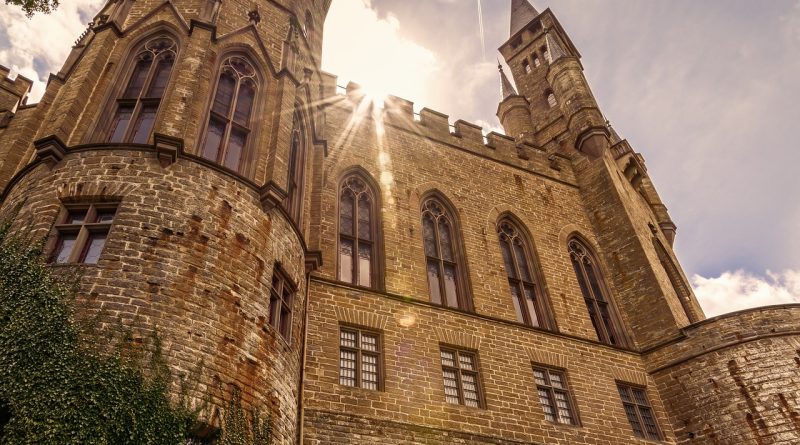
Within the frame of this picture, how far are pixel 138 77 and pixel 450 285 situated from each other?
25.7 ft

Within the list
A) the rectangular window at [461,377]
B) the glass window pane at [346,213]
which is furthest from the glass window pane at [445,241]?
the rectangular window at [461,377]

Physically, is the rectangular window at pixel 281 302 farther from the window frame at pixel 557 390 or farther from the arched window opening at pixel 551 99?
the arched window opening at pixel 551 99

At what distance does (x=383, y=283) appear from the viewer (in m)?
12.2

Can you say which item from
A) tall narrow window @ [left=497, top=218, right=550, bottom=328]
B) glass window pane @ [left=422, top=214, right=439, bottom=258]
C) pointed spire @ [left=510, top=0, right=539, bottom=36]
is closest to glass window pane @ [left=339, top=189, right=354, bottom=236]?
glass window pane @ [left=422, top=214, right=439, bottom=258]

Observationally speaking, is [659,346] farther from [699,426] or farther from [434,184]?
[434,184]

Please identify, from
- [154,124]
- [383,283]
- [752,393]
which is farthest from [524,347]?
[154,124]

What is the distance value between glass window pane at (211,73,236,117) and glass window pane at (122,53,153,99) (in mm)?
1312

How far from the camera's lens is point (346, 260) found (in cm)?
1252

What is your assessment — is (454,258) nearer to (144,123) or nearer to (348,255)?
(348,255)

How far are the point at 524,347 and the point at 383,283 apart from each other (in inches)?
132

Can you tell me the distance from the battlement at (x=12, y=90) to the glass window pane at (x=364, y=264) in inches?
389

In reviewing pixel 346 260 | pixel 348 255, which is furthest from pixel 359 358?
pixel 348 255

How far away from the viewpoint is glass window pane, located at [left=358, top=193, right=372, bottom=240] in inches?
523

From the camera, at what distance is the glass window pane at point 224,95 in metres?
10.5
